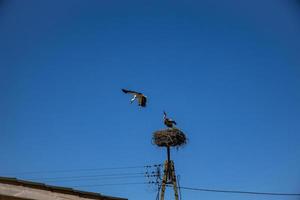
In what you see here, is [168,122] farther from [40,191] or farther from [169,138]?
[40,191]

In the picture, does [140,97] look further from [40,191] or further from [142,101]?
→ [40,191]

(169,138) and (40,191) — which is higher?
(169,138)

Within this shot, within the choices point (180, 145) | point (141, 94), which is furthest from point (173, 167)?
point (141, 94)

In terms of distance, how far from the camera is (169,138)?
67.6ft

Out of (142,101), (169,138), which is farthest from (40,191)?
(169,138)

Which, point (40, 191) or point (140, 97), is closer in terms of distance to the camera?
point (40, 191)

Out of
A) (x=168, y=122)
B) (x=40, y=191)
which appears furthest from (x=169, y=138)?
(x=40, y=191)

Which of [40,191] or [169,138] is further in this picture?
[169,138]

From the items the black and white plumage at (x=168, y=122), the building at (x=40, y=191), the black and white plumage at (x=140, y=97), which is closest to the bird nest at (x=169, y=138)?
the black and white plumage at (x=168, y=122)

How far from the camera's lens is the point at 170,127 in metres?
21.4

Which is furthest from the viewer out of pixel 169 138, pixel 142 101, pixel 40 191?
pixel 169 138

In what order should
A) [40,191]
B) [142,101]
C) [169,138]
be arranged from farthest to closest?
[169,138] < [142,101] < [40,191]

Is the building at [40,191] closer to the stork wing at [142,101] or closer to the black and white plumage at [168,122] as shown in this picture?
the stork wing at [142,101]

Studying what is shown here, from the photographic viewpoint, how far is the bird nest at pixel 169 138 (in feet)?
67.7
